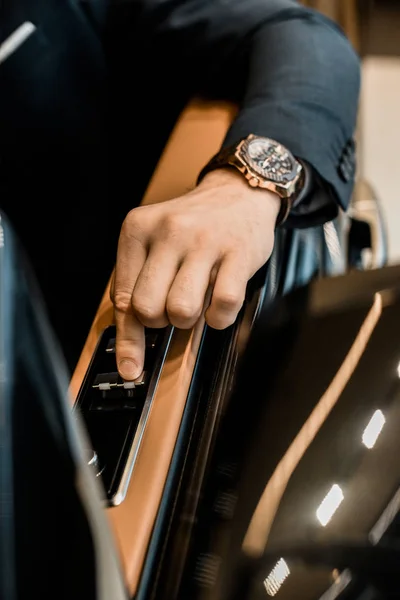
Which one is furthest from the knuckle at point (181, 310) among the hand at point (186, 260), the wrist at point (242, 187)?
the wrist at point (242, 187)

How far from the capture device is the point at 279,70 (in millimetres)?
618

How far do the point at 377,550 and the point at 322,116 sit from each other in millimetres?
399

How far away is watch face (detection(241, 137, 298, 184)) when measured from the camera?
529 mm

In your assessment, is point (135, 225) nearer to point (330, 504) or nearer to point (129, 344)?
point (129, 344)

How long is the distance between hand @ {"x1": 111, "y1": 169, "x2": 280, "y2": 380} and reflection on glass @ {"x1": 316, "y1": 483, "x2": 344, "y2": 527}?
0.14 metres

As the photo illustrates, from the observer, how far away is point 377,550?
1.05 ft

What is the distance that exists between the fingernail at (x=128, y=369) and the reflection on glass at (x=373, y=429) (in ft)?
0.49

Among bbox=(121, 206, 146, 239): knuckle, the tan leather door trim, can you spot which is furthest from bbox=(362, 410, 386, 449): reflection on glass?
bbox=(121, 206, 146, 239): knuckle

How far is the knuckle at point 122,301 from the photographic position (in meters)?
0.45

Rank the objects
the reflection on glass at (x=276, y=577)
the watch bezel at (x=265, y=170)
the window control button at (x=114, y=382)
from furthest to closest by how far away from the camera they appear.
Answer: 1. the watch bezel at (x=265, y=170)
2. the window control button at (x=114, y=382)
3. the reflection on glass at (x=276, y=577)

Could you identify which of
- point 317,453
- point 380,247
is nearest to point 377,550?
point 317,453

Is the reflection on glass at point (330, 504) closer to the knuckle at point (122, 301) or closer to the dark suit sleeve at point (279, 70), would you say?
the knuckle at point (122, 301)

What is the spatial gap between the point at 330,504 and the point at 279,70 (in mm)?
432

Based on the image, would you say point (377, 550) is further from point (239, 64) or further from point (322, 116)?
point (239, 64)
